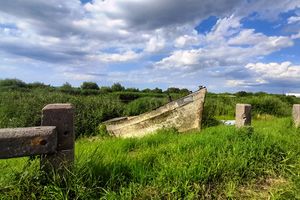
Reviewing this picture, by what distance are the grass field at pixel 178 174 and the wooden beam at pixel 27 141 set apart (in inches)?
12.1

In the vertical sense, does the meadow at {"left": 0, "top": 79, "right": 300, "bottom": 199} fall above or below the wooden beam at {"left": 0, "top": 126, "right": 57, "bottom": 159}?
below

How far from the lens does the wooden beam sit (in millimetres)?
3066

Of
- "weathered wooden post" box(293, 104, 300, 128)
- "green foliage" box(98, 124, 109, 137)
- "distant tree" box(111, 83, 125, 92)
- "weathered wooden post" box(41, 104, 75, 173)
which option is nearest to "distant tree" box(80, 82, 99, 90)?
"distant tree" box(111, 83, 125, 92)

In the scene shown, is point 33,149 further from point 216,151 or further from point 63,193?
point 216,151

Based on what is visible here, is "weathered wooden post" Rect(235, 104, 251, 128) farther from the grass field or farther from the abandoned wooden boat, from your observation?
the abandoned wooden boat

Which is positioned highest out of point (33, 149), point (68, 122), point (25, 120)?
point (68, 122)

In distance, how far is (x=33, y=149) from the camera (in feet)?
10.5

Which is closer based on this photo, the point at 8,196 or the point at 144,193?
the point at 8,196

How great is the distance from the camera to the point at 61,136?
3.47 m

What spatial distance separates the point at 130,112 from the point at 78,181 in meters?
13.1

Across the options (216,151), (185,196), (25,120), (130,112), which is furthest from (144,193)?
(130,112)

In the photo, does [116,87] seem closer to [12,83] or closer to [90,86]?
[90,86]

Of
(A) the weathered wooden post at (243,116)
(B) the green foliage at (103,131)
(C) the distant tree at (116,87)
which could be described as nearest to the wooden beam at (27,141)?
(A) the weathered wooden post at (243,116)

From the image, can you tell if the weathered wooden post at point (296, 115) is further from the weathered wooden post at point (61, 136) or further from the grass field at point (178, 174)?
the weathered wooden post at point (61, 136)
